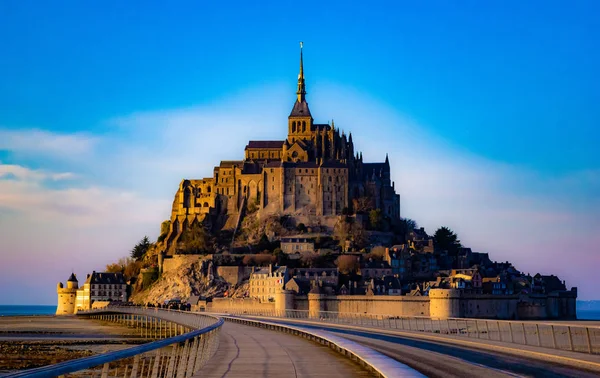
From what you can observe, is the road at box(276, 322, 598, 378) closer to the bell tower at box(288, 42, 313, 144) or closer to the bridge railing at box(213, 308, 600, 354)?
the bridge railing at box(213, 308, 600, 354)

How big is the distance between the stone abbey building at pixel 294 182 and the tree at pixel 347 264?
12434mm

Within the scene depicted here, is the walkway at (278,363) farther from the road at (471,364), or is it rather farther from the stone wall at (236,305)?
the stone wall at (236,305)

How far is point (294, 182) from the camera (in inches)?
4815

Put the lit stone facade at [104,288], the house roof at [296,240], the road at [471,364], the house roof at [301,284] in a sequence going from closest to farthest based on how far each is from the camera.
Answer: the road at [471,364]
the house roof at [301,284]
the house roof at [296,240]
the lit stone facade at [104,288]

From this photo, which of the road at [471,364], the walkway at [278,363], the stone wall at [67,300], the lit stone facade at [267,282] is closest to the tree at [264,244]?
the lit stone facade at [267,282]

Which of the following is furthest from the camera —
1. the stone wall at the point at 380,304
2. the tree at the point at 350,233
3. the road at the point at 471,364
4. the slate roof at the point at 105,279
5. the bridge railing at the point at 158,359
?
the slate roof at the point at 105,279

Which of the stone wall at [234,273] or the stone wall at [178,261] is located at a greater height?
the stone wall at [178,261]

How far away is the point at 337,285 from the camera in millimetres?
101312

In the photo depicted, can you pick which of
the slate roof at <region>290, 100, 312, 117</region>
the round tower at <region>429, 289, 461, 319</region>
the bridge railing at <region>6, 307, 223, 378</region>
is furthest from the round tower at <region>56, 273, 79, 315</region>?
the bridge railing at <region>6, 307, 223, 378</region>

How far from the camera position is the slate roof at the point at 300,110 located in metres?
134

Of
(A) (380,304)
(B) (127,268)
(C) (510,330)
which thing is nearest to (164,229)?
(B) (127,268)

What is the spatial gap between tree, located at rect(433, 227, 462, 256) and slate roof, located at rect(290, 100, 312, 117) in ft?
93.0

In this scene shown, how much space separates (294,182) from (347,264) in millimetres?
19216

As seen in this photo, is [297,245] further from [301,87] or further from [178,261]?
[301,87]
